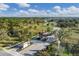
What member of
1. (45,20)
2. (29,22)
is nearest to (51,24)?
(45,20)

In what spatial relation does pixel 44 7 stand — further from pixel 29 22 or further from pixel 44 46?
pixel 44 46

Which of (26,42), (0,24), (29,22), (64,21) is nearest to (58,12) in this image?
(64,21)

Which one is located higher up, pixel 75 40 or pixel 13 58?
pixel 75 40

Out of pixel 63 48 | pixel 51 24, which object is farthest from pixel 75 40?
pixel 51 24

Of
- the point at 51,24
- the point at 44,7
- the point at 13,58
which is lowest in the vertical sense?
the point at 13,58

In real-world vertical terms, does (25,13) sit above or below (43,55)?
above

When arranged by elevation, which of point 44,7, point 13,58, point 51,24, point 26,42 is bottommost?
point 13,58

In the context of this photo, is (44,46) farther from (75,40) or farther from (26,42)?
(75,40)
